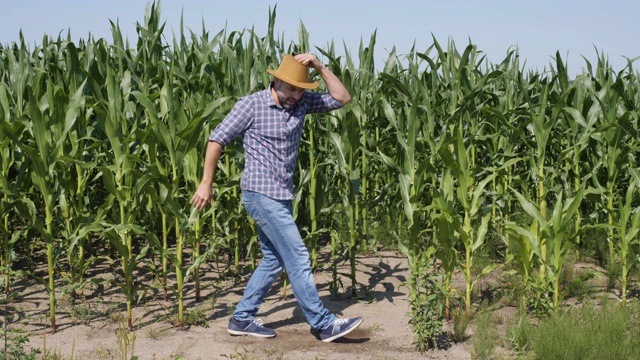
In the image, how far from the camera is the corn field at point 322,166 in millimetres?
5250

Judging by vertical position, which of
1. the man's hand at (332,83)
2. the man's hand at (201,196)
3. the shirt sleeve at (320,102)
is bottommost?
the man's hand at (201,196)

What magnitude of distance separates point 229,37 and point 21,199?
106 inches

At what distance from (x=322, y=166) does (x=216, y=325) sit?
1.51 metres

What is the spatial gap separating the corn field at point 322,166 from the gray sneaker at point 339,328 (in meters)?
0.43

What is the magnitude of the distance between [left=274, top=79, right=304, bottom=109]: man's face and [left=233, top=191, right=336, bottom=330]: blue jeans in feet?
2.02

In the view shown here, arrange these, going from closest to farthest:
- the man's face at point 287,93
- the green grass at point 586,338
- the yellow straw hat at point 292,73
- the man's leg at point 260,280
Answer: the green grass at point 586,338
the yellow straw hat at point 292,73
the man's face at point 287,93
the man's leg at point 260,280

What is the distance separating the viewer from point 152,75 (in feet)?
23.0

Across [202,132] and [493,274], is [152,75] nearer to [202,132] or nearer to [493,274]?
[202,132]

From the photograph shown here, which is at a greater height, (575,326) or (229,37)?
(229,37)

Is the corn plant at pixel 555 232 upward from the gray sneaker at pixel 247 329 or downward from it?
upward

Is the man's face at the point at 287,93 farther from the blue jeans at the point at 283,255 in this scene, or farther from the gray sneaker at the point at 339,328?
the gray sneaker at the point at 339,328

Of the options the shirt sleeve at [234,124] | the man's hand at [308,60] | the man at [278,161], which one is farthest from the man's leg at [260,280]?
the man's hand at [308,60]

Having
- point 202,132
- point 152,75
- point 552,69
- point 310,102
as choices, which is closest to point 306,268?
point 310,102

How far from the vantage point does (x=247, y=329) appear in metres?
5.19
